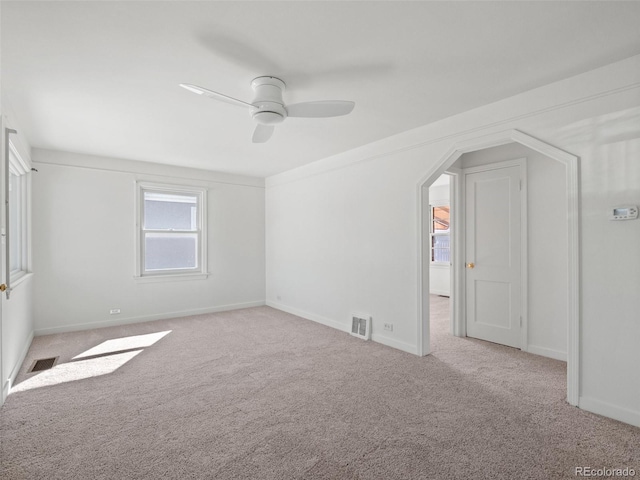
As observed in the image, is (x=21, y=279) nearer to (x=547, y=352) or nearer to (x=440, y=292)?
(x=547, y=352)

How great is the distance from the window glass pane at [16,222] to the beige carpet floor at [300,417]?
1063 millimetres

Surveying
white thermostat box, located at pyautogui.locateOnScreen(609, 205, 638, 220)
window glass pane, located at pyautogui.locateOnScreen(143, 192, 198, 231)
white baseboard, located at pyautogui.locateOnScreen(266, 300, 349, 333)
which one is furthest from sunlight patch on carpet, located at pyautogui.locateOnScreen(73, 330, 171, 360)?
white thermostat box, located at pyautogui.locateOnScreen(609, 205, 638, 220)

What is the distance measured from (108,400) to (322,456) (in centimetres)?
186

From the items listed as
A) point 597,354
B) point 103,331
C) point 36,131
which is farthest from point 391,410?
point 36,131

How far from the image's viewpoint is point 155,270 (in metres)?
5.43

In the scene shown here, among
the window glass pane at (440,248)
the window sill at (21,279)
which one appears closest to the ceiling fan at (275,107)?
the window sill at (21,279)

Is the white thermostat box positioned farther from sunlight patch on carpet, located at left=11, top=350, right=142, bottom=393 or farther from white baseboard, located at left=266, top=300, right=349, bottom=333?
→ sunlight patch on carpet, located at left=11, top=350, right=142, bottom=393

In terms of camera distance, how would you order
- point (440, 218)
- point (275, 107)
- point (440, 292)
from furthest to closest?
1. point (440, 218)
2. point (440, 292)
3. point (275, 107)

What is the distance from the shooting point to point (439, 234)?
8188 millimetres

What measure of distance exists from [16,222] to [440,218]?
7858 millimetres

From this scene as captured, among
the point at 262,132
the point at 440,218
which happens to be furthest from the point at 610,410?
the point at 440,218

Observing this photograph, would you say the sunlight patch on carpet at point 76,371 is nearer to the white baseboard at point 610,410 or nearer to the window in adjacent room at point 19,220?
the window in adjacent room at point 19,220

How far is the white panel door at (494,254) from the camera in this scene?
3.98 meters

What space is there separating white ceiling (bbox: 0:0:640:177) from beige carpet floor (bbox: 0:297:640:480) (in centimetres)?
253
